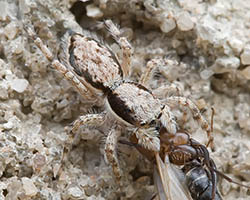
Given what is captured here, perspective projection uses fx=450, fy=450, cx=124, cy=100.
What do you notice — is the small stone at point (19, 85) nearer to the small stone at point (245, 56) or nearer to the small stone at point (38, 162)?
the small stone at point (38, 162)

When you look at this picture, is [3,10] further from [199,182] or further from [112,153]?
[199,182]

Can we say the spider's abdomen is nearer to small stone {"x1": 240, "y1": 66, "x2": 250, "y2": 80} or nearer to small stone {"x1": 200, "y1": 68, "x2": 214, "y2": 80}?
small stone {"x1": 200, "y1": 68, "x2": 214, "y2": 80}

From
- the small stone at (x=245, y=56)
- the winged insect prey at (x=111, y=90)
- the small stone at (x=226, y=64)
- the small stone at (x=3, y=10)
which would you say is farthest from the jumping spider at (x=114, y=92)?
the small stone at (x=245, y=56)

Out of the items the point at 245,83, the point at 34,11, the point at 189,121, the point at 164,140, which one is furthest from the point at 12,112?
the point at 245,83

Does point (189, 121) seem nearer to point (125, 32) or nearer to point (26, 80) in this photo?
point (125, 32)

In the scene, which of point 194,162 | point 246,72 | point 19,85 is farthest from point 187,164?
point 19,85

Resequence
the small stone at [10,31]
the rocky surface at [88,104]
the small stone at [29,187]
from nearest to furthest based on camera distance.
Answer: the small stone at [29,187] → the rocky surface at [88,104] → the small stone at [10,31]

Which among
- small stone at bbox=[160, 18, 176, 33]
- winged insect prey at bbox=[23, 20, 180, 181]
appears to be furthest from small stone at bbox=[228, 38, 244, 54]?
winged insect prey at bbox=[23, 20, 180, 181]
